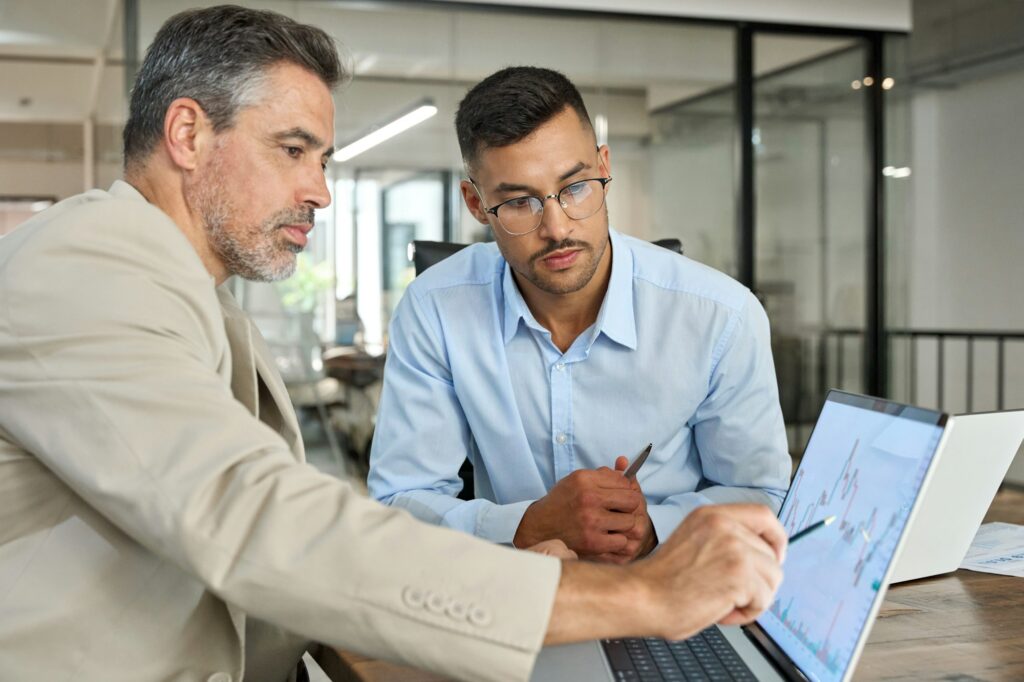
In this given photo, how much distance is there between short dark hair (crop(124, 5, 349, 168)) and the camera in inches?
44.9

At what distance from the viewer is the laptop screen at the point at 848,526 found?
2.53 feet

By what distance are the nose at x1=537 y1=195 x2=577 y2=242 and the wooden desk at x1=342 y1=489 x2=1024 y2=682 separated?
67cm

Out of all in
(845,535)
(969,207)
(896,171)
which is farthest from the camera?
(969,207)

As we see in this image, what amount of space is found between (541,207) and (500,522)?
19.0 inches

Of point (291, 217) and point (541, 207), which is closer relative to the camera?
point (291, 217)

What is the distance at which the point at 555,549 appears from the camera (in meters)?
1.21

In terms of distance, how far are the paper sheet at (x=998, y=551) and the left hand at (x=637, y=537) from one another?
1.29 feet

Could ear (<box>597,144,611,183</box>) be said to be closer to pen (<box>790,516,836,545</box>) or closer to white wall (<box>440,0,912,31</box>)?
pen (<box>790,516,836,545</box>)

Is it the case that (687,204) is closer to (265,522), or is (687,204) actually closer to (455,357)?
(455,357)

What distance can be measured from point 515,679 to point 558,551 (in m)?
0.46

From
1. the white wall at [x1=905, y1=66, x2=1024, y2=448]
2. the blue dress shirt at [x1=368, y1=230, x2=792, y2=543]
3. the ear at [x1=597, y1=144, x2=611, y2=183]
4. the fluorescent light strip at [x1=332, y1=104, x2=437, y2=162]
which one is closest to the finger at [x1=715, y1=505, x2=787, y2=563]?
the blue dress shirt at [x1=368, y1=230, x2=792, y2=543]

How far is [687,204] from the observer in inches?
206

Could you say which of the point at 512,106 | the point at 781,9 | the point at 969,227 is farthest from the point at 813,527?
the point at 969,227

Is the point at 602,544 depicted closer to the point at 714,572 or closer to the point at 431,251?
the point at 714,572
